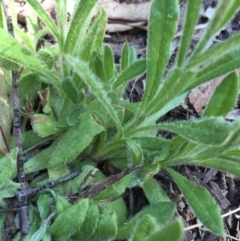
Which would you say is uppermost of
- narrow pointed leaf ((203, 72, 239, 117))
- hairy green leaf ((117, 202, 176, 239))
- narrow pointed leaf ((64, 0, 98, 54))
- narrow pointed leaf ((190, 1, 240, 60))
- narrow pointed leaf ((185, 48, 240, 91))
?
narrow pointed leaf ((190, 1, 240, 60))

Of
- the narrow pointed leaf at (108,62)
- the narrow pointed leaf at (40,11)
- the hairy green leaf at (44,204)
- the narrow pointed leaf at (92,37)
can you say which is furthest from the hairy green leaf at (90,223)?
the narrow pointed leaf at (40,11)

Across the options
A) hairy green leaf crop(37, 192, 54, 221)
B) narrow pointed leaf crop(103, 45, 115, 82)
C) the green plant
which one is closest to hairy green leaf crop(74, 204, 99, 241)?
the green plant

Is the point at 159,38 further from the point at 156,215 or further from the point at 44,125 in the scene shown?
the point at 156,215

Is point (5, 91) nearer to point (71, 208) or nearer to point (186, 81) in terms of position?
point (71, 208)

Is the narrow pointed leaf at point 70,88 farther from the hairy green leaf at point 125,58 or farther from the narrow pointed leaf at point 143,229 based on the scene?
the narrow pointed leaf at point 143,229

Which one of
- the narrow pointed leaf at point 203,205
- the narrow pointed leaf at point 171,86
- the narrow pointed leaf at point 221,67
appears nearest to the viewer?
the narrow pointed leaf at point 171,86

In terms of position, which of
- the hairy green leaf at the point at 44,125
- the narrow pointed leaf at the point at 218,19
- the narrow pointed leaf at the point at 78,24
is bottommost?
the hairy green leaf at the point at 44,125

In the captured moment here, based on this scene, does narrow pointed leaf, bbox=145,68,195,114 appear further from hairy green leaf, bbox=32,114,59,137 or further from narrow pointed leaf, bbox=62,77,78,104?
hairy green leaf, bbox=32,114,59,137
